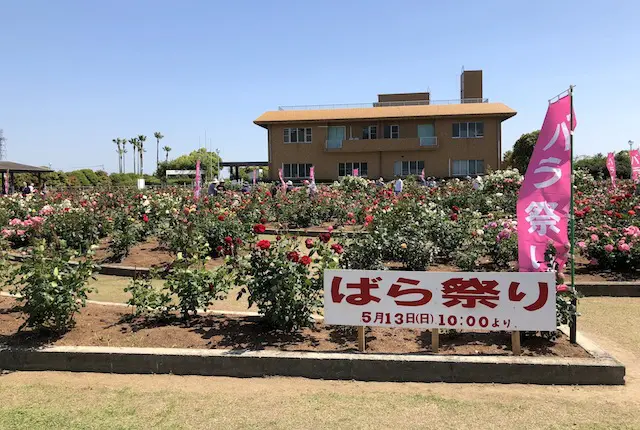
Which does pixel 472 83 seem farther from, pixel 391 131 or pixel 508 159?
pixel 391 131

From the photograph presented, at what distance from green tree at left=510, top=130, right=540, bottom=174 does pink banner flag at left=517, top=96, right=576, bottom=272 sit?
40.7 meters

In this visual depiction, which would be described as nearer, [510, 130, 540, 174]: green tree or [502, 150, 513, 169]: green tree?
[510, 130, 540, 174]: green tree

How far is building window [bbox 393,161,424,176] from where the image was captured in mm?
37531

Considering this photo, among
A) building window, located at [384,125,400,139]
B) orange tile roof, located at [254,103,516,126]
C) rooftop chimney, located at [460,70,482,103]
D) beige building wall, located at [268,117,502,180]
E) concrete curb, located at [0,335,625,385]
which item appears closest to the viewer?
concrete curb, located at [0,335,625,385]

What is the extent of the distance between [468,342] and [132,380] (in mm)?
2947

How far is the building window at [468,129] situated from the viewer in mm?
36500

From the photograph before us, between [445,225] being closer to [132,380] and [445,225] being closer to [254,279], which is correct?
[254,279]

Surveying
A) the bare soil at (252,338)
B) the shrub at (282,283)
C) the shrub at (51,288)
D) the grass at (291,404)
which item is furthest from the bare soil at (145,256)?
the grass at (291,404)

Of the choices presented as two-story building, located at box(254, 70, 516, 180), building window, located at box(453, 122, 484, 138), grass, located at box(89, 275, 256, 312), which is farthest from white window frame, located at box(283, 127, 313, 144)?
grass, located at box(89, 275, 256, 312)

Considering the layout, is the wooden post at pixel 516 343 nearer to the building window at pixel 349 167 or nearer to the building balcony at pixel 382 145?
the building balcony at pixel 382 145

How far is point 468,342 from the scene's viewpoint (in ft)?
15.2

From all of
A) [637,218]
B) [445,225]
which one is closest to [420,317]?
[445,225]

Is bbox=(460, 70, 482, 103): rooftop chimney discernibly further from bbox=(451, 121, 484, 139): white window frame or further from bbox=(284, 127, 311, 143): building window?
bbox=(284, 127, 311, 143): building window

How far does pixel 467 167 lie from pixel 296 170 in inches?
498
